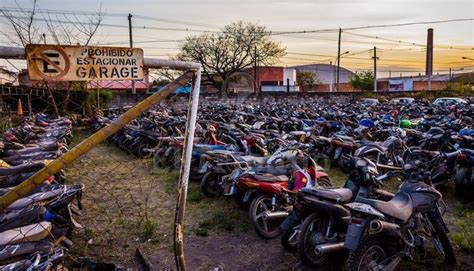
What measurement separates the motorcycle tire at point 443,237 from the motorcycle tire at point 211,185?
10.8ft

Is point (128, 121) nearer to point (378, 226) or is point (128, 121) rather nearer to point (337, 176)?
point (378, 226)

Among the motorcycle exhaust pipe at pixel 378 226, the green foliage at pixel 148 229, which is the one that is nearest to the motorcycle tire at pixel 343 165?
the green foliage at pixel 148 229

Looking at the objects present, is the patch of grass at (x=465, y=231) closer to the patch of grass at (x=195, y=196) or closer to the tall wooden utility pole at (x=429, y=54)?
the patch of grass at (x=195, y=196)

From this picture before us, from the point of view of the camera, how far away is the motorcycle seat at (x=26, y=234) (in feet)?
9.99

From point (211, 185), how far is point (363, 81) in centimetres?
5207

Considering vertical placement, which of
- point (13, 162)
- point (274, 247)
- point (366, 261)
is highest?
point (13, 162)

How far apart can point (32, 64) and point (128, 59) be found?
52 centimetres

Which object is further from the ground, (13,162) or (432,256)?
→ (13,162)

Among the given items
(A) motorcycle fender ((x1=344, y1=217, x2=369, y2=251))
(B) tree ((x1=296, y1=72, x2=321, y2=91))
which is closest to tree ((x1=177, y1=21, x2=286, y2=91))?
(B) tree ((x1=296, y1=72, x2=321, y2=91))

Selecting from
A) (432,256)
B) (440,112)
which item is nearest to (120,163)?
(432,256)

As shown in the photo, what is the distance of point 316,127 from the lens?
11.0 m

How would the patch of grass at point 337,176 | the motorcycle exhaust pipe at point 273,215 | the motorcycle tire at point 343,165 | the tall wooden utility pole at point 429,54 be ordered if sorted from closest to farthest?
the motorcycle exhaust pipe at point 273,215
the patch of grass at point 337,176
the motorcycle tire at point 343,165
the tall wooden utility pole at point 429,54

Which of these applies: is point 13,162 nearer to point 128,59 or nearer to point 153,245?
point 153,245

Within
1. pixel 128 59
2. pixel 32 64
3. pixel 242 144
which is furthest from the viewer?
pixel 242 144
